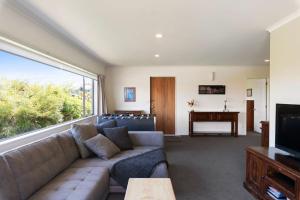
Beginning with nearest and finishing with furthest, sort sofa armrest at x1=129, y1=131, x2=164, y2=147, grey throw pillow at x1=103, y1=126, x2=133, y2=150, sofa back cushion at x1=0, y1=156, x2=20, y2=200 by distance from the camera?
1. sofa back cushion at x1=0, y1=156, x2=20, y2=200
2. grey throw pillow at x1=103, y1=126, x2=133, y2=150
3. sofa armrest at x1=129, y1=131, x2=164, y2=147

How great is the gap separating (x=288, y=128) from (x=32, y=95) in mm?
3536

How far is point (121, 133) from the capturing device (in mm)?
3889

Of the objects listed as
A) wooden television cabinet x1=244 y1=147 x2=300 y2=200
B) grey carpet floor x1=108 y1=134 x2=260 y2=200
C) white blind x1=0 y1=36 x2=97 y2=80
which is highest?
white blind x1=0 y1=36 x2=97 y2=80

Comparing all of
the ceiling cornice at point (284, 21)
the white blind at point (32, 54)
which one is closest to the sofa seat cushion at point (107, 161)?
the white blind at point (32, 54)

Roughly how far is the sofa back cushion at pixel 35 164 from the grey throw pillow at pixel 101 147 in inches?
19.5

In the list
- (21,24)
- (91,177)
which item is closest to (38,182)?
(91,177)

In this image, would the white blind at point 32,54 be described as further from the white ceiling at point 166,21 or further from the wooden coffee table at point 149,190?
the wooden coffee table at point 149,190

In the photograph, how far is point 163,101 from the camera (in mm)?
7703

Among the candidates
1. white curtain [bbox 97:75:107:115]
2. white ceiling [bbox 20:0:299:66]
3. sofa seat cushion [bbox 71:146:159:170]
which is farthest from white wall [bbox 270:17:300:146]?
white curtain [bbox 97:75:107:115]

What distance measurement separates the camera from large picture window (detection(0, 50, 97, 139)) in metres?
2.81

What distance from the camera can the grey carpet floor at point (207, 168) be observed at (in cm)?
306

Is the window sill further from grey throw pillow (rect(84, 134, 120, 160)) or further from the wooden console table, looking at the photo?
the wooden console table

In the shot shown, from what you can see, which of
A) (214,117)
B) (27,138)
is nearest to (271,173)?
(27,138)

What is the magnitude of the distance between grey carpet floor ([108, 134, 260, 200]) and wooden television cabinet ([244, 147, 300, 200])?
20 cm
